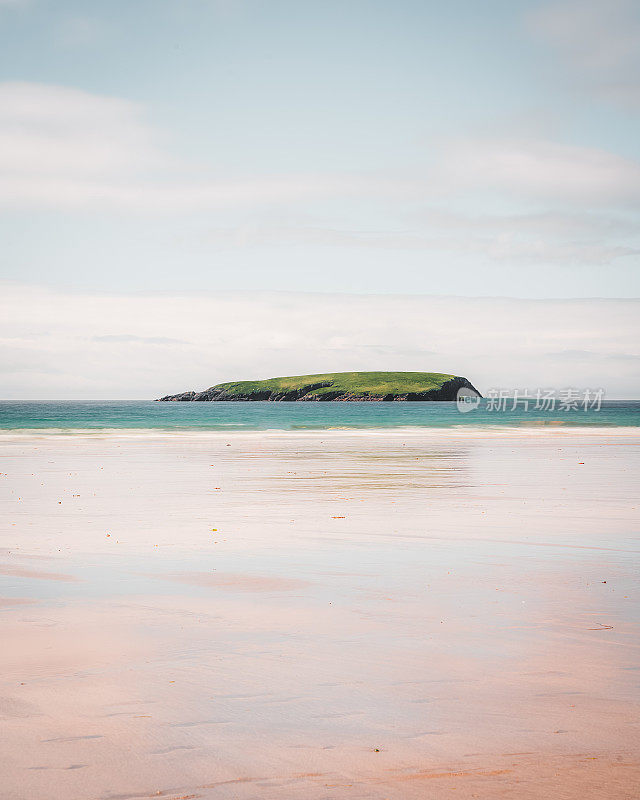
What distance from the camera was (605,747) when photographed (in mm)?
4125

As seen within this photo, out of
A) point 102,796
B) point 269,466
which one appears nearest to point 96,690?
point 102,796

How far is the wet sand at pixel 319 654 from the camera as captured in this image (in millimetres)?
3920

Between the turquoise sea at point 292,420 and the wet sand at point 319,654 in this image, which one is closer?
the wet sand at point 319,654

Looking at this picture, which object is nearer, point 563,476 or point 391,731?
point 391,731

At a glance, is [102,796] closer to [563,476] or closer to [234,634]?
[234,634]

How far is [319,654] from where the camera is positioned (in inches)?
220

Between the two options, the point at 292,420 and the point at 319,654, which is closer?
the point at 319,654

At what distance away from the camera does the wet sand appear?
3.92 m

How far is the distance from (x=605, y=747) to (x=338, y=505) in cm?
969

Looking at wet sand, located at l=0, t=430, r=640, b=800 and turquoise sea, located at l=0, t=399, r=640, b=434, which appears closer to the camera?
wet sand, located at l=0, t=430, r=640, b=800

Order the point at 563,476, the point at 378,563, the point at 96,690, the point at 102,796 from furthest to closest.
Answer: the point at 563,476 → the point at 378,563 → the point at 96,690 → the point at 102,796

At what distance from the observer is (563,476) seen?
766 inches

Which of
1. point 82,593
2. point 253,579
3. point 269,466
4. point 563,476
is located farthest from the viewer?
point 269,466

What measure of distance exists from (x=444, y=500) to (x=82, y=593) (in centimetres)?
846
